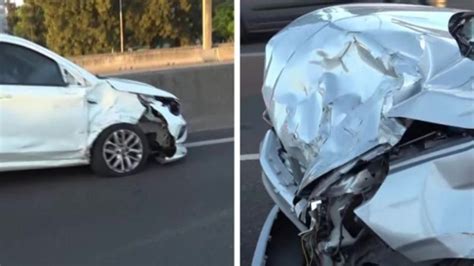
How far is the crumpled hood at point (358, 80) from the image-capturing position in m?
1.92

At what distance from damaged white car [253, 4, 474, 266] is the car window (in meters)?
0.88

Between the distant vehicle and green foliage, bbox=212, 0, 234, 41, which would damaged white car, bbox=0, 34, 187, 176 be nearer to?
green foliage, bbox=212, 0, 234, 41

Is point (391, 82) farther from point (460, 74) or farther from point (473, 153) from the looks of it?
point (473, 153)

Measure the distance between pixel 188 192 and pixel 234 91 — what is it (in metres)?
0.48

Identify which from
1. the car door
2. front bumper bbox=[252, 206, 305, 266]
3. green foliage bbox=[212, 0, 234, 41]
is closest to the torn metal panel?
front bumper bbox=[252, 206, 305, 266]

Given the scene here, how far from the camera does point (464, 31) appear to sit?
2318 mm

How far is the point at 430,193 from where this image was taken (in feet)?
5.87

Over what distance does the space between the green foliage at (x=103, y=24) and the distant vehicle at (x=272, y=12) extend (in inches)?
9.1

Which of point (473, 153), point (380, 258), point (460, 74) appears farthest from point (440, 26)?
point (380, 258)

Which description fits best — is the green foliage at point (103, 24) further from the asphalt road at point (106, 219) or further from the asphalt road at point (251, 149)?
the asphalt road at point (106, 219)

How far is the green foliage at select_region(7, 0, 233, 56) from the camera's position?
2721 mm

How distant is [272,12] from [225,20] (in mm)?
232

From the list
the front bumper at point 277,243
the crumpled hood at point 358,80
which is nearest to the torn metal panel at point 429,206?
the crumpled hood at point 358,80

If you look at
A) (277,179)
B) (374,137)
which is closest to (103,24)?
(277,179)
